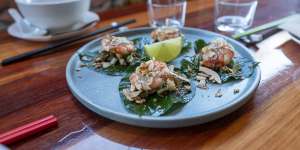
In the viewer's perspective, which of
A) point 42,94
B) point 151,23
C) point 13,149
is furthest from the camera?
point 151,23

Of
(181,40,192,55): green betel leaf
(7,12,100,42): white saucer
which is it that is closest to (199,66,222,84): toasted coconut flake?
(181,40,192,55): green betel leaf

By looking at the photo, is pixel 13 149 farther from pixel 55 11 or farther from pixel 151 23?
pixel 151 23

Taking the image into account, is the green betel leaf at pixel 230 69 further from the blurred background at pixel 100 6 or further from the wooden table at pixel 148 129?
the blurred background at pixel 100 6

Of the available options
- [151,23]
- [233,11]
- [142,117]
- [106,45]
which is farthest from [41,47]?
[233,11]

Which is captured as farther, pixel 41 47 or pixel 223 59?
pixel 41 47

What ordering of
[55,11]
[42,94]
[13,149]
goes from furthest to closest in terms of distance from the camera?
[55,11] < [42,94] < [13,149]

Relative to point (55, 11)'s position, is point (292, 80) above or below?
below

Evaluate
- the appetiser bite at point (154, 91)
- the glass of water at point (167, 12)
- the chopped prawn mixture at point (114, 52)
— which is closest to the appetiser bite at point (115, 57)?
the chopped prawn mixture at point (114, 52)

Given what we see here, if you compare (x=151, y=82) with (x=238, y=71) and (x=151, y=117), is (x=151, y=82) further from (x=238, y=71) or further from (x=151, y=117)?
(x=238, y=71)
